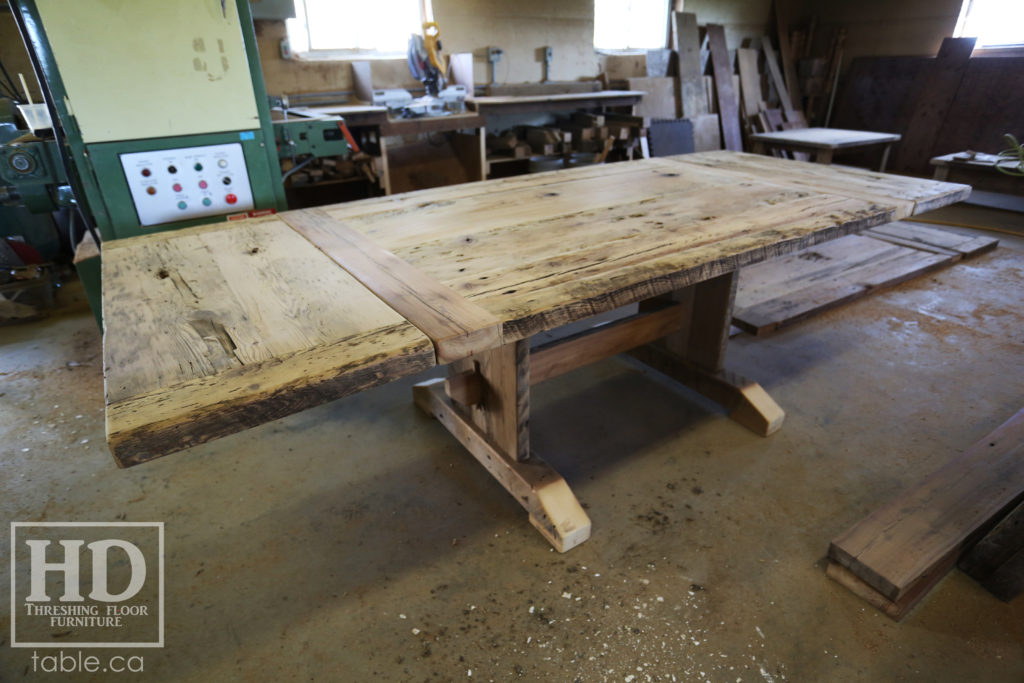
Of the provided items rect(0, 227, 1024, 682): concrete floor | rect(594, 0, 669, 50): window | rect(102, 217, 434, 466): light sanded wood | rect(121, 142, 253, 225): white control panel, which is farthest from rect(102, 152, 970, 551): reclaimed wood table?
rect(594, 0, 669, 50): window

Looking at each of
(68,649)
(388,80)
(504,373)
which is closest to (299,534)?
(68,649)

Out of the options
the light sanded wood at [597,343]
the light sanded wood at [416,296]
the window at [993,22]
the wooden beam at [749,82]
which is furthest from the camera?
the wooden beam at [749,82]

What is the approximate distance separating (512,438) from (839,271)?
8.10 feet

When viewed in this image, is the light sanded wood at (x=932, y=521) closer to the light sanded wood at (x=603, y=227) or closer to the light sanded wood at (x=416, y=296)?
the light sanded wood at (x=603, y=227)

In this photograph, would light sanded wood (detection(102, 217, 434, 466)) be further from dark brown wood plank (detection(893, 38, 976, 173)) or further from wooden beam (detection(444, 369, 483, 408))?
dark brown wood plank (detection(893, 38, 976, 173))

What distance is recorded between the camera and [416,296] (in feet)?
3.19

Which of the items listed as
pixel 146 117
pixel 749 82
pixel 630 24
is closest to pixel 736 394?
pixel 146 117

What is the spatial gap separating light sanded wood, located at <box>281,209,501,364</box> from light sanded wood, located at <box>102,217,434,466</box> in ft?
0.09

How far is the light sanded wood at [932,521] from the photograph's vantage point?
1270 millimetres

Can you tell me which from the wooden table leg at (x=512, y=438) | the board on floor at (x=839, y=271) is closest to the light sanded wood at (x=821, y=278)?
the board on floor at (x=839, y=271)

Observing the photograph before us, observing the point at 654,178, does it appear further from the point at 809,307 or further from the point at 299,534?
the point at 299,534

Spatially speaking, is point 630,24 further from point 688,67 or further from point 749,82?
point 749,82

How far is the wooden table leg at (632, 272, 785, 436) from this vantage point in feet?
6.14

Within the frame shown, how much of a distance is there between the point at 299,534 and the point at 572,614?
77 centimetres
